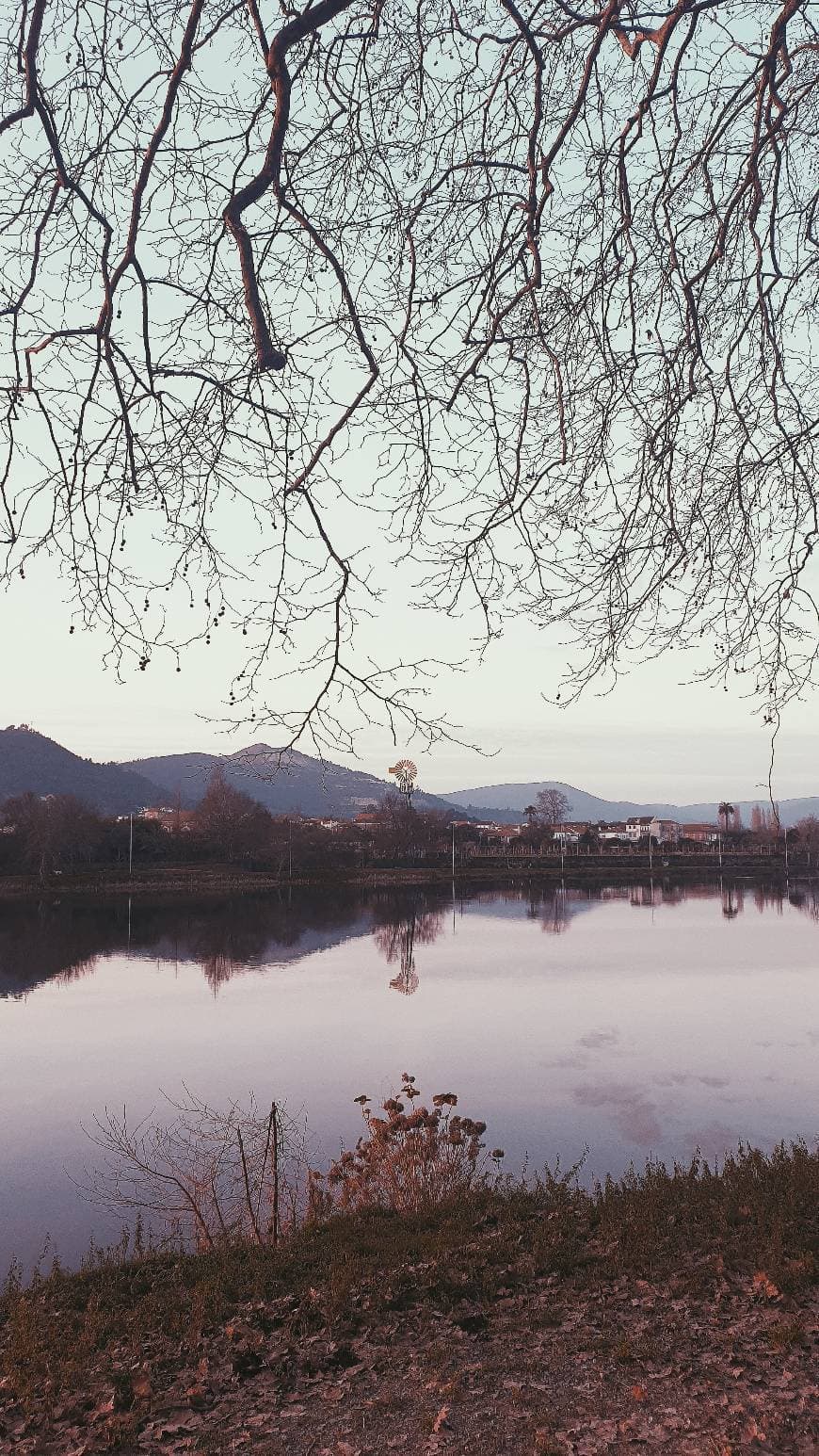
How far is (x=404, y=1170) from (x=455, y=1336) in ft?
15.0

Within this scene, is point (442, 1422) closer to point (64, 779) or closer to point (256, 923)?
point (256, 923)

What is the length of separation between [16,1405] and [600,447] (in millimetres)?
7112

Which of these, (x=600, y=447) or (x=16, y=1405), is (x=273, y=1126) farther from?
(x=600, y=447)

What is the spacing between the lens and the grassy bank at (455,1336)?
5.64m

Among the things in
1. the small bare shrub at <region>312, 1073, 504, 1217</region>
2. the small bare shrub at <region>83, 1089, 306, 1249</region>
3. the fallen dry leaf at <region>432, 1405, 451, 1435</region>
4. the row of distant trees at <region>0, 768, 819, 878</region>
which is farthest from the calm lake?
the row of distant trees at <region>0, 768, 819, 878</region>

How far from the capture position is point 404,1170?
37.4ft

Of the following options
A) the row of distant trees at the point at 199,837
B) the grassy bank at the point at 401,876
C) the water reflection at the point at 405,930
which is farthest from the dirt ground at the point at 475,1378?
the grassy bank at the point at 401,876

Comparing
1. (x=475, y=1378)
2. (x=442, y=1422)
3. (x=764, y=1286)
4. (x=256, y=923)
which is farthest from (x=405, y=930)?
(x=442, y=1422)

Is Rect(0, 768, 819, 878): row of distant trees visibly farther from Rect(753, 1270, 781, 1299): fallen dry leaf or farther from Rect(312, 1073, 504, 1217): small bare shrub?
Rect(753, 1270, 781, 1299): fallen dry leaf

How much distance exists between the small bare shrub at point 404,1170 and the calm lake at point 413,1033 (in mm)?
2814

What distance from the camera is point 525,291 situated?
4203 mm

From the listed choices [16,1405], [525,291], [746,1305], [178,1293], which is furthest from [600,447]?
[178,1293]

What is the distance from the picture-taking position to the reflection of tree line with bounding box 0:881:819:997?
40.2 meters

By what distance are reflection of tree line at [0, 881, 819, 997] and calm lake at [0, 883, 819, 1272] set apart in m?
0.33
